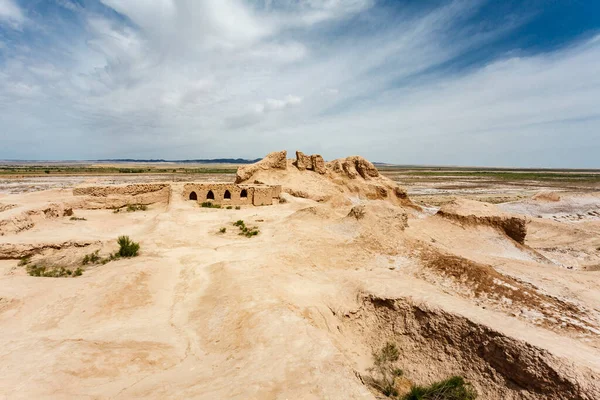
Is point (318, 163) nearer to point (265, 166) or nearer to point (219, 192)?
point (265, 166)

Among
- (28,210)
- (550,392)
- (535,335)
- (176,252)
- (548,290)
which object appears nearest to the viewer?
(550,392)

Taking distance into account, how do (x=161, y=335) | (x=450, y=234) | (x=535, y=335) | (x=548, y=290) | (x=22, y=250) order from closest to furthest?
(x=535, y=335)
(x=161, y=335)
(x=548, y=290)
(x=22, y=250)
(x=450, y=234)

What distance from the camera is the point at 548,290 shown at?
8031 millimetres

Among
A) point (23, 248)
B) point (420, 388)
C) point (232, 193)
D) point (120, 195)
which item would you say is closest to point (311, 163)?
point (232, 193)

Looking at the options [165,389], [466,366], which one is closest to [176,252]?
[165,389]

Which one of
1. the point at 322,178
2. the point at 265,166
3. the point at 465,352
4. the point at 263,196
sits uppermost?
the point at 265,166

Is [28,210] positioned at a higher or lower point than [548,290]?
higher

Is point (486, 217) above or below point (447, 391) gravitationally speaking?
above

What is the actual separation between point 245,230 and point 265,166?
43.2ft

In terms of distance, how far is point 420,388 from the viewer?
18.7ft

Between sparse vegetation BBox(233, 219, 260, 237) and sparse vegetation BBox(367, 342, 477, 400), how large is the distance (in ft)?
26.6

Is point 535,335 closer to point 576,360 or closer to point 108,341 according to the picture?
point 576,360

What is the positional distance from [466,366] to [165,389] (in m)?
5.23

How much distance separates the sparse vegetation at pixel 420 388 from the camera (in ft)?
18.1
